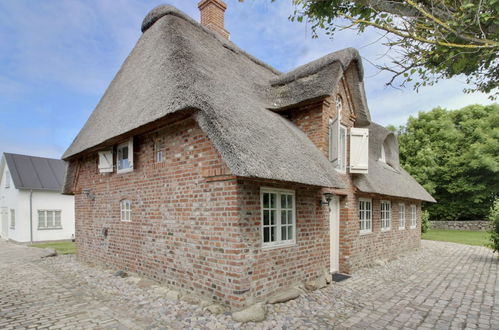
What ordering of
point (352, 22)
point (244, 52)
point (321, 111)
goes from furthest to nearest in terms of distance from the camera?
point (244, 52)
point (321, 111)
point (352, 22)

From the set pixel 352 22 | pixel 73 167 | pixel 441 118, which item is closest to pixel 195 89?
pixel 352 22

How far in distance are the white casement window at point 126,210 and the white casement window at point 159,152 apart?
1.81 meters

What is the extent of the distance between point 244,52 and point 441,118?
24.1 metres

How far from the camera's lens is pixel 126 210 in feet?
26.5

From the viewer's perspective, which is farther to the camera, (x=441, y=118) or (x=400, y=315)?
(x=441, y=118)

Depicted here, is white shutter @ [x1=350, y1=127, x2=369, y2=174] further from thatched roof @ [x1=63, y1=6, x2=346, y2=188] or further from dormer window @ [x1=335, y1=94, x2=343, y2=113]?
thatched roof @ [x1=63, y1=6, x2=346, y2=188]

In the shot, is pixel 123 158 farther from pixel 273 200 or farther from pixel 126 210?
pixel 273 200

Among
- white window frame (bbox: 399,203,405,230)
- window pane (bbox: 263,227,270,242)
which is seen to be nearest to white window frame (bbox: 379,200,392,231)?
white window frame (bbox: 399,203,405,230)

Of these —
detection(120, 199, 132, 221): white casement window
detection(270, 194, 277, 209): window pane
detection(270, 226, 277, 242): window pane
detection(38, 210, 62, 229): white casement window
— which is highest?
detection(270, 194, 277, 209): window pane

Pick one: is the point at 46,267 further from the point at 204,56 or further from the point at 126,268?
the point at 204,56

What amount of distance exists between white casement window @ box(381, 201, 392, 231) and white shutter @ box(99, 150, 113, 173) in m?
9.55

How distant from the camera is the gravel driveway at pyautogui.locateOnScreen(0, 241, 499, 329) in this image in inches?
188

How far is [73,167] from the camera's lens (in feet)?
36.0

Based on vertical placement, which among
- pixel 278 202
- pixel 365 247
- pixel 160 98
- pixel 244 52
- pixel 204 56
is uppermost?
pixel 244 52
